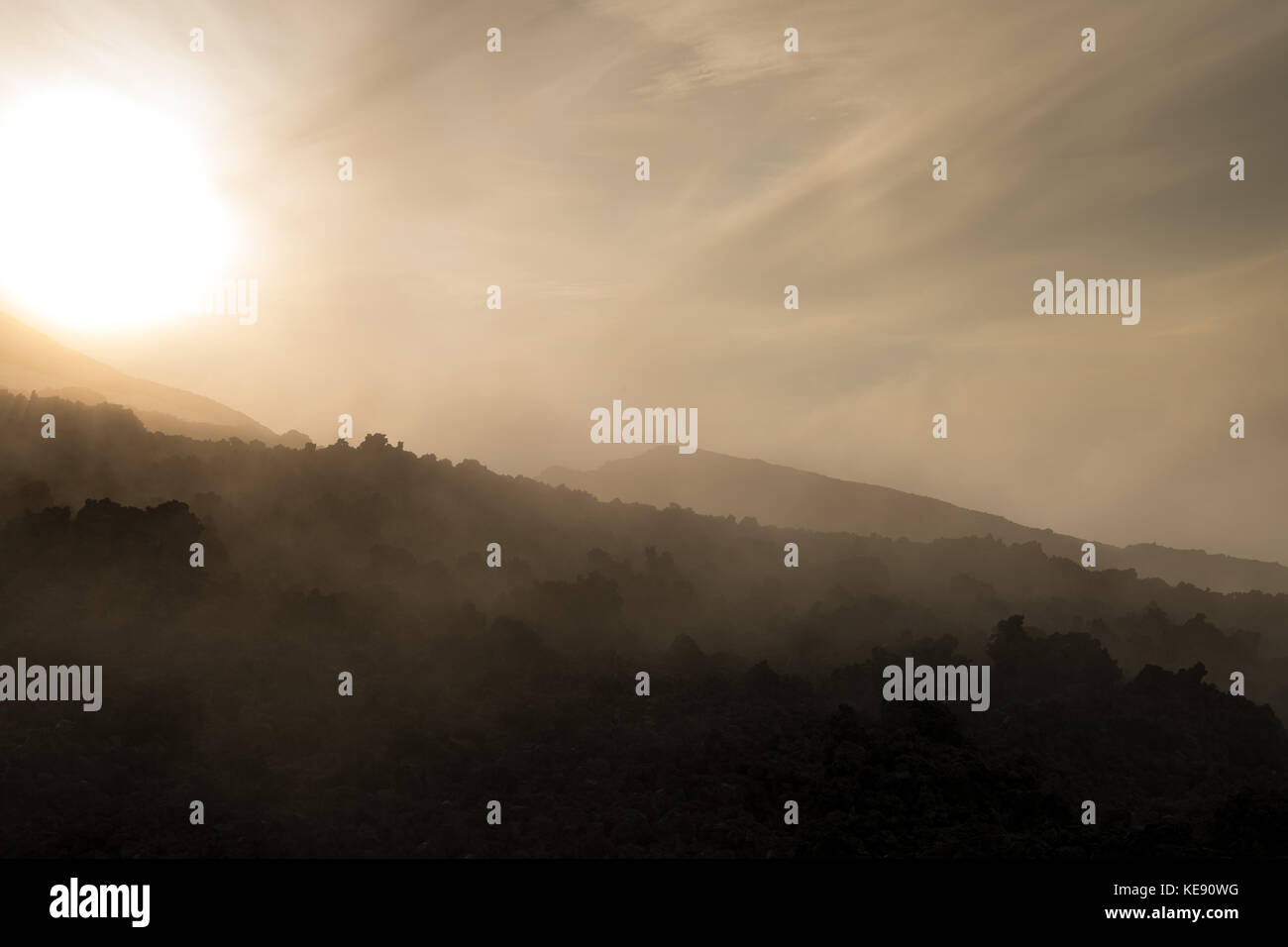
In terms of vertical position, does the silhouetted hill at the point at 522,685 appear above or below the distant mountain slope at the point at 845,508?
below

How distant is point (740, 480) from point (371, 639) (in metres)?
57.7

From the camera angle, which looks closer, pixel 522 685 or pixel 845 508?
pixel 522 685

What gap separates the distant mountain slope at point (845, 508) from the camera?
74188mm

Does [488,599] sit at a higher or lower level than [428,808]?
higher

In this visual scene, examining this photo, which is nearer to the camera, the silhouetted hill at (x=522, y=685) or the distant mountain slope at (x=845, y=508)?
the silhouetted hill at (x=522, y=685)

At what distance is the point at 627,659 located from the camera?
35375 mm

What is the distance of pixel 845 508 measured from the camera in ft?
270

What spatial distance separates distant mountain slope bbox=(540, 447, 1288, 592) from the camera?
74.2 metres

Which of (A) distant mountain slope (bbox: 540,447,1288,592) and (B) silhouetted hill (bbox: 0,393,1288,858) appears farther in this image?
(A) distant mountain slope (bbox: 540,447,1288,592)

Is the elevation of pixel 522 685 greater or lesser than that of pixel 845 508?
lesser

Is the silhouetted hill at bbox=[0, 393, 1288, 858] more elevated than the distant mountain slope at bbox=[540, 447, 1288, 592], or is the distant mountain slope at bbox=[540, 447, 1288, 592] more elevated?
the distant mountain slope at bbox=[540, 447, 1288, 592]
